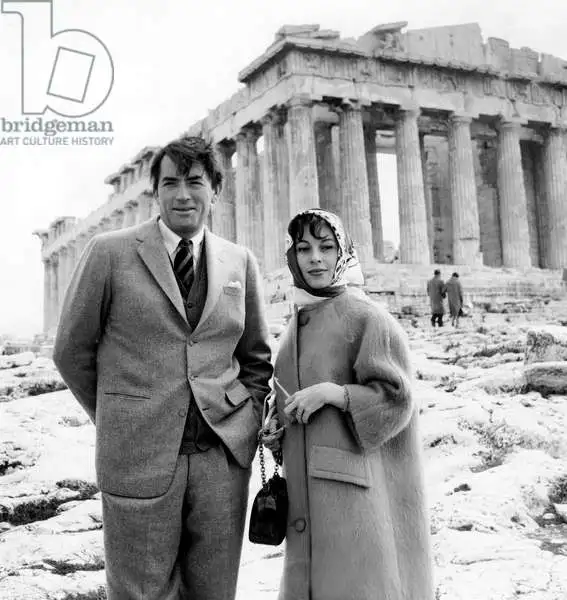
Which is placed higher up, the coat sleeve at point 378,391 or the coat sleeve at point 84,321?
the coat sleeve at point 84,321

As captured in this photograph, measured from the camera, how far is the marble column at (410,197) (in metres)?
25.5

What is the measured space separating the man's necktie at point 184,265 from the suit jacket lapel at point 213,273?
0.07 metres

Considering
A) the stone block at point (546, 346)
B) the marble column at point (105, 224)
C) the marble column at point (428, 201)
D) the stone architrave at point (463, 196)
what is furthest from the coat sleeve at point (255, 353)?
the marble column at point (105, 224)

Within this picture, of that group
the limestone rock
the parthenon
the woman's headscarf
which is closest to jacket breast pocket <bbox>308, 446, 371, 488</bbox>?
the woman's headscarf

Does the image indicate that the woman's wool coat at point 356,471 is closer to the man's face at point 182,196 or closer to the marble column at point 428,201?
the man's face at point 182,196

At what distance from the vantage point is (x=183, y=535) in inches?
114

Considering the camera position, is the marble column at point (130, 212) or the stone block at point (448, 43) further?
the marble column at point (130, 212)

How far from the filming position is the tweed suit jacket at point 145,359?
111 inches

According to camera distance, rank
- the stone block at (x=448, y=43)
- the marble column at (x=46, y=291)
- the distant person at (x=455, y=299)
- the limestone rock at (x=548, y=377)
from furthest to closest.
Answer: the marble column at (x=46, y=291) → the stone block at (x=448, y=43) → the distant person at (x=455, y=299) → the limestone rock at (x=548, y=377)

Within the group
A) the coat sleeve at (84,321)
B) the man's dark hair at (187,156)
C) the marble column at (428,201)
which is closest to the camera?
the coat sleeve at (84,321)

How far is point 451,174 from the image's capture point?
27250mm

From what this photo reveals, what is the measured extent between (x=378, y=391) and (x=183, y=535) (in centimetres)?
95

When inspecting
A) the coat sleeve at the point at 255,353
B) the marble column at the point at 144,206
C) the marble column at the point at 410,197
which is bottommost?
the coat sleeve at the point at 255,353

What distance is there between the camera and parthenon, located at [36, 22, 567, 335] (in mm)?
24578
